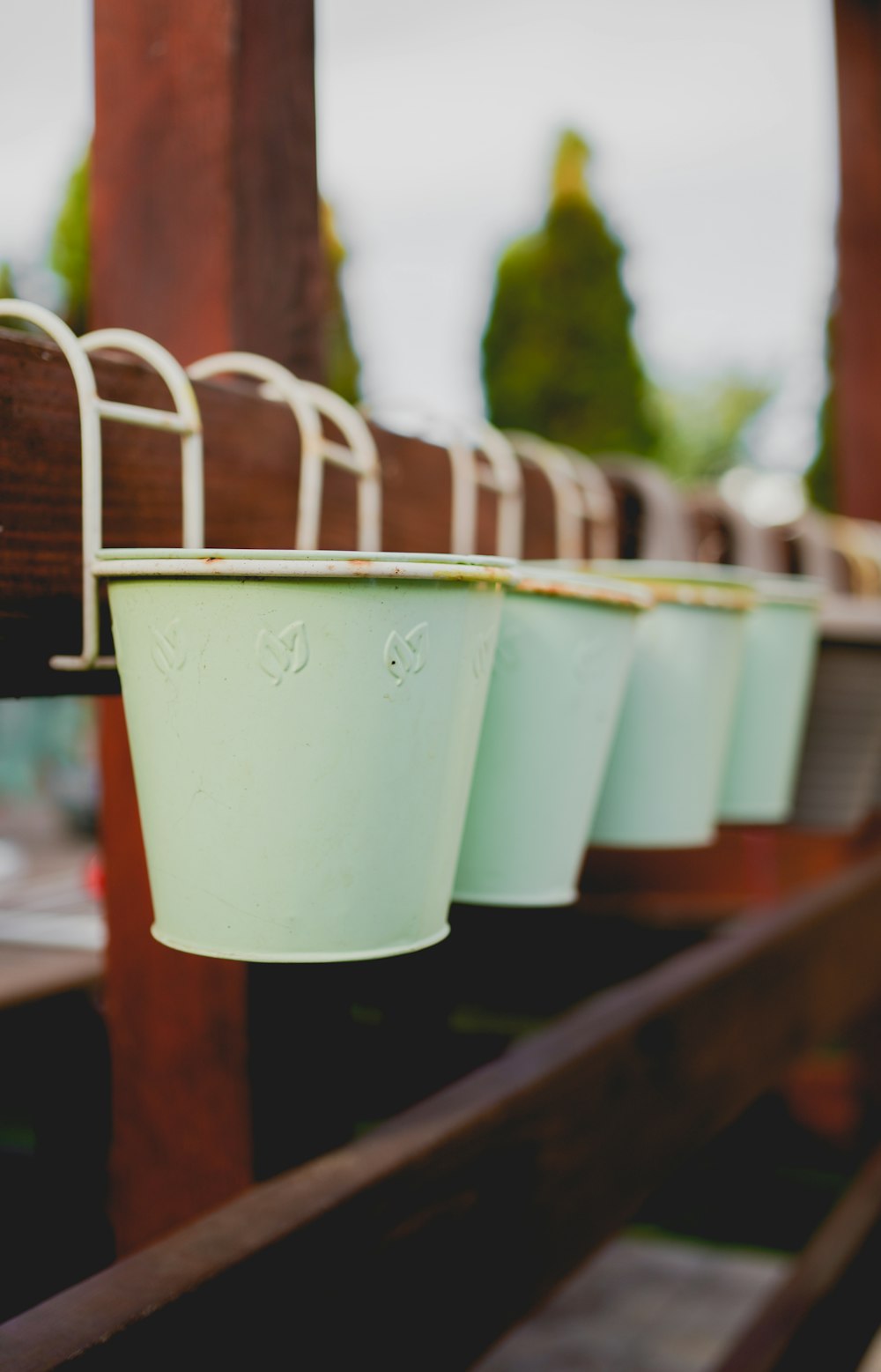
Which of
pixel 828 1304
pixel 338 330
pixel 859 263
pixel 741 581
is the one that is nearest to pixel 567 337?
pixel 338 330

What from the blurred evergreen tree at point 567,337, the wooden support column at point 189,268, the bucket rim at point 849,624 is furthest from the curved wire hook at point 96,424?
the blurred evergreen tree at point 567,337

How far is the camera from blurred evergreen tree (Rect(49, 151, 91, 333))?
320 inches

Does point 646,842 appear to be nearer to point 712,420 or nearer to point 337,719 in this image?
point 337,719

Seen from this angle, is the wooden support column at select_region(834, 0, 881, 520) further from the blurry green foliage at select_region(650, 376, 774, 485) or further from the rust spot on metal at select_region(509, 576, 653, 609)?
the blurry green foliage at select_region(650, 376, 774, 485)

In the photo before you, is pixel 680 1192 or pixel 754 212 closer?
pixel 680 1192

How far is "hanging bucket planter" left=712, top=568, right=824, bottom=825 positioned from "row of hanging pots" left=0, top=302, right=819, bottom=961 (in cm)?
40

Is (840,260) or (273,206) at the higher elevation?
(840,260)

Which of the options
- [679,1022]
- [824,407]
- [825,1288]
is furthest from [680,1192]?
[824,407]

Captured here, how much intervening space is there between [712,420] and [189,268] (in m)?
28.7

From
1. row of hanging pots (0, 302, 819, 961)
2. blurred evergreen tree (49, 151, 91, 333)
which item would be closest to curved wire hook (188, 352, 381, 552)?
row of hanging pots (0, 302, 819, 961)

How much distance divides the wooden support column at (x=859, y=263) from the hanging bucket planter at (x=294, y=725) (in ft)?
6.81

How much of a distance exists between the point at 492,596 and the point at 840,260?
2188mm

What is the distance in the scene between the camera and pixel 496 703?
66 cm

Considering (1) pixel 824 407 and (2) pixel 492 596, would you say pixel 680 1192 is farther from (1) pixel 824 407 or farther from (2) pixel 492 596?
(1) pixel 824 407
